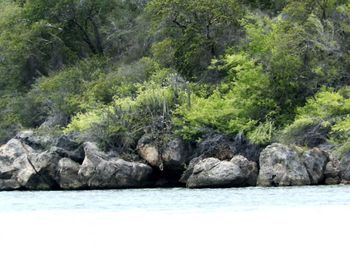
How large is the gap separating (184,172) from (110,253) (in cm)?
2546

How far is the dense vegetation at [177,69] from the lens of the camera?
158 ft

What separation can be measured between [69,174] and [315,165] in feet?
40.2

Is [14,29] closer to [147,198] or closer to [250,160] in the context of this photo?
[250,160]

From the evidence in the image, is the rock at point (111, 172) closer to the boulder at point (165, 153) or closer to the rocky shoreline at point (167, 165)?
the rocky shoreline at point (167, 165)

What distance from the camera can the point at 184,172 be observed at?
1786 inches

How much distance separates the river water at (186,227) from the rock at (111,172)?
6298mm

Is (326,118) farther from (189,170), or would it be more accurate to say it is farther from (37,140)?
(37,140)

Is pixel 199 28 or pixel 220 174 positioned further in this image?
pixel 199 28

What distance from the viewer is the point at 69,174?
4703cm

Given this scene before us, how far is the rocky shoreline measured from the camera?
41.5 metres

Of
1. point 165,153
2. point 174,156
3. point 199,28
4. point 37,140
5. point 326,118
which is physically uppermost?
point 199,28

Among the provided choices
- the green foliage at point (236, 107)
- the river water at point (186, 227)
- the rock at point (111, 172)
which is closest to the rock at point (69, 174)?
the rock at point (111, 172)

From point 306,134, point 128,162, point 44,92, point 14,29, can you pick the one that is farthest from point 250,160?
point 14,29

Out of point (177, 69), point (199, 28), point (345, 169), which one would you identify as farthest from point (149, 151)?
point (199, 28)
